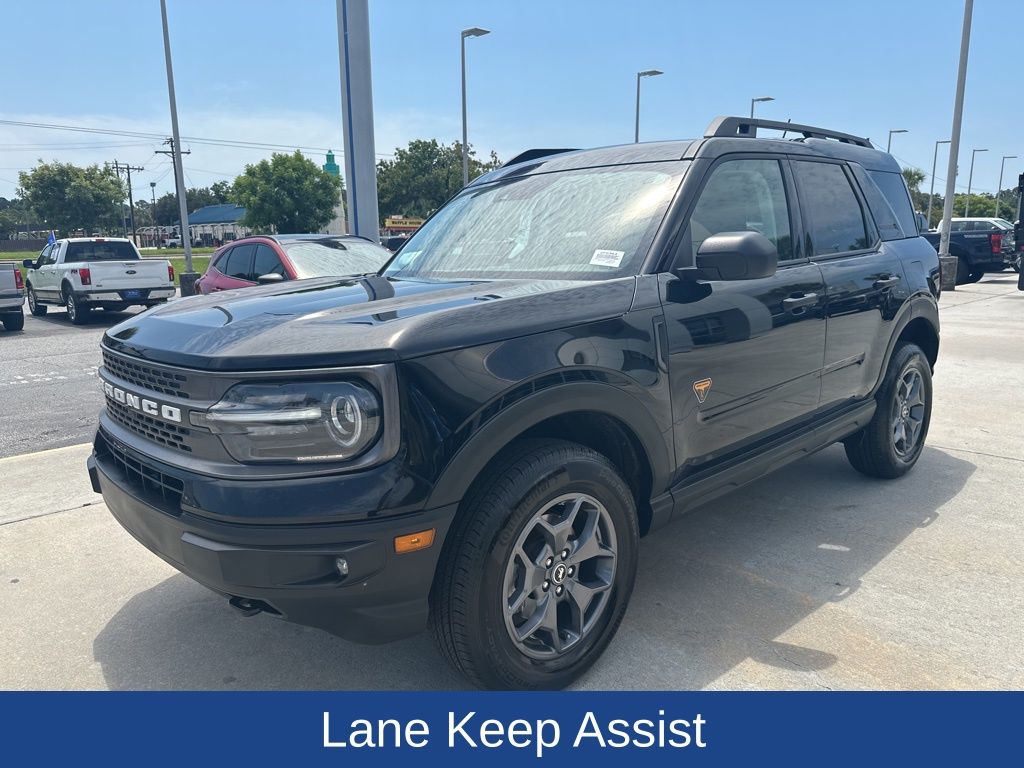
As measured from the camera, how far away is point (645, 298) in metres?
2.79

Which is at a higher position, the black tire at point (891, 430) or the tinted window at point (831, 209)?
the tinted window at point (831, 209)

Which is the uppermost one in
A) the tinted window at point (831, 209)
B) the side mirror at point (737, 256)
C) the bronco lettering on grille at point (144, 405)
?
the tinted window at point (831, 209)

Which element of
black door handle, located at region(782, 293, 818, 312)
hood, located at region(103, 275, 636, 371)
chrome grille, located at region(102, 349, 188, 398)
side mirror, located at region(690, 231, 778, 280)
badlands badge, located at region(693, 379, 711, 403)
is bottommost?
badlands badge, located at region(693, 379, 711, 403)

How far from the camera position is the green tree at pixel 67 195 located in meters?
61.7

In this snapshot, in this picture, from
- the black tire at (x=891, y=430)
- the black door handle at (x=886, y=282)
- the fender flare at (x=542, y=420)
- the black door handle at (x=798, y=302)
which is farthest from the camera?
the black tire at (x=891, y=430)

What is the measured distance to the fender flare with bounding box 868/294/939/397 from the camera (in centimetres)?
432

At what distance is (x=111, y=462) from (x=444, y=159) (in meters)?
61.3

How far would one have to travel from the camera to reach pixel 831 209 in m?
3.98

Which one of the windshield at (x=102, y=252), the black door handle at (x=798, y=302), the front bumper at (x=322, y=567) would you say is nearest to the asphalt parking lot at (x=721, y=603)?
the front bumper at (x=322, y=567)

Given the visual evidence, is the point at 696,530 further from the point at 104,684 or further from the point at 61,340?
the point at 61,340

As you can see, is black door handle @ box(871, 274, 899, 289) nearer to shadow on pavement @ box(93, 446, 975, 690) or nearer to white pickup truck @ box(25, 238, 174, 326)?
shadow on pavement @ box(93, 446, 975, 690)

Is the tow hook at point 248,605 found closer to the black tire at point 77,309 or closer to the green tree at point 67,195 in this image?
the black tire at point 77,309

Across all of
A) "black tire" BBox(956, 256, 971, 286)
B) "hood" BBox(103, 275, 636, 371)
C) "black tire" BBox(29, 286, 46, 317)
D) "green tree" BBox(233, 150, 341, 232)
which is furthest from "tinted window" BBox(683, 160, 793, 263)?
"green tree" BBox(233, 150, 341, 232)

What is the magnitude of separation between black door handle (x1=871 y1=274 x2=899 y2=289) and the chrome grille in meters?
3.42
